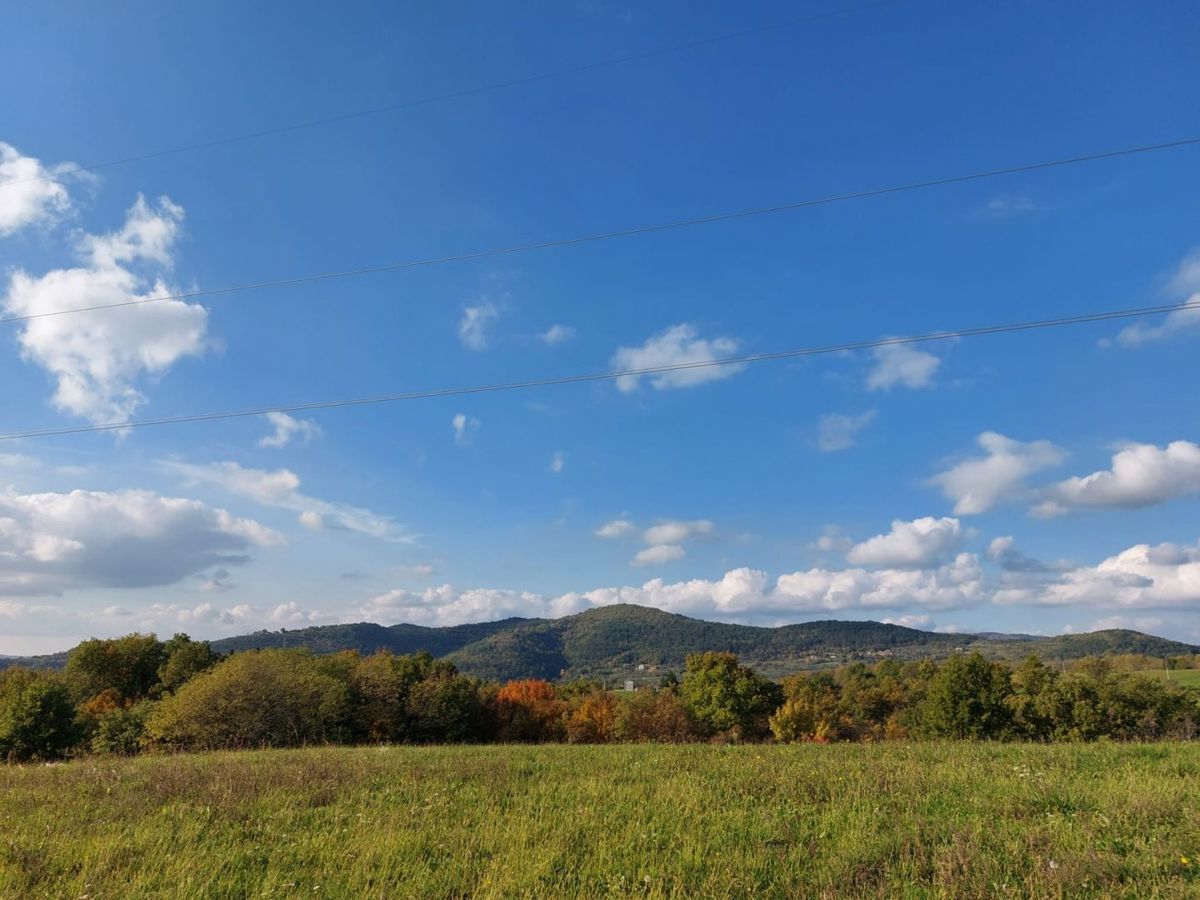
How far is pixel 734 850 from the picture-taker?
784cm

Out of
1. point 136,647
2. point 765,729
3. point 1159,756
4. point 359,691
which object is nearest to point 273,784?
point 1159,756

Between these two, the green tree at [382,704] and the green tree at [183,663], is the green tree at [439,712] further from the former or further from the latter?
the green tree at [183,663]

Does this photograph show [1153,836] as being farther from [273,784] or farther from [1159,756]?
[273,784]

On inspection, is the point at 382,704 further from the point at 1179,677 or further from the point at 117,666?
the point at 1179,677

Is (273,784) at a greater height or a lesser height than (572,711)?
greater

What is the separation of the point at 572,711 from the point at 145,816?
83.2 m

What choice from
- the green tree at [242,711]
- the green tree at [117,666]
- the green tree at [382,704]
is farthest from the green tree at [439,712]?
the green tree at [117,666]

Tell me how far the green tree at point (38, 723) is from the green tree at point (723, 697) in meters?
60.6

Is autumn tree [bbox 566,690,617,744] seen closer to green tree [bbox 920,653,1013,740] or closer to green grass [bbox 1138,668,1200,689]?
green tree [bbox 920,653,1013,740]

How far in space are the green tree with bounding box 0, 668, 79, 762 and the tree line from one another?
4.3 inches

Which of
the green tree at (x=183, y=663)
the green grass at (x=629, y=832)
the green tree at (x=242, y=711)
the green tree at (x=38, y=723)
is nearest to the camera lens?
the green grass at (x=629, y=832)

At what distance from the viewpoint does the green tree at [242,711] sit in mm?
42062

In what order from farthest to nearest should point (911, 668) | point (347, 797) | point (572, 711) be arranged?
point (911, 668) → point (572, 711) → point (347, 797)

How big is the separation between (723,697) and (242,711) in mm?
51657
